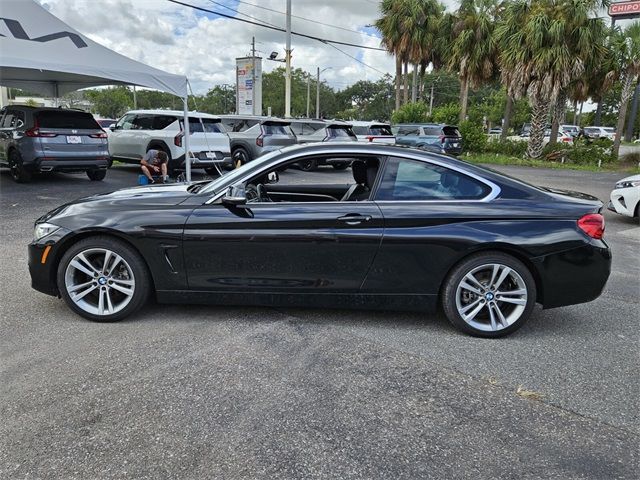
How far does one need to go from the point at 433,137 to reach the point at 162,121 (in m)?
13.4

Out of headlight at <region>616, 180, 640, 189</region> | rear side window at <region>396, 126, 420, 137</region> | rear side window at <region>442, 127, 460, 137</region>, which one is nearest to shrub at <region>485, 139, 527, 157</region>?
rear side window at <region>442, 127, 460, 137</region>

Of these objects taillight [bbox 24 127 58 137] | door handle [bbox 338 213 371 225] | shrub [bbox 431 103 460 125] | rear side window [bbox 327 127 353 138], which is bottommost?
door handle [bbox 338 213 371 225]

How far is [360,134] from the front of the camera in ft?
66.1

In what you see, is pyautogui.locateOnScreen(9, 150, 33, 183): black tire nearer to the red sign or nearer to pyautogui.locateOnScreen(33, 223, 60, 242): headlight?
pyautogui.locateOnScreen(33, 223, 60, 242): headlight

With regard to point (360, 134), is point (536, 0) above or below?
above

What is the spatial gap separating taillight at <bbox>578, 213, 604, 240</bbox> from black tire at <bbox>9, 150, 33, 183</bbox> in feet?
36.7

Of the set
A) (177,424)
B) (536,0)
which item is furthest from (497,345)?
(536,0)

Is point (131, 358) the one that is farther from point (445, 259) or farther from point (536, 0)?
point (536, 0)

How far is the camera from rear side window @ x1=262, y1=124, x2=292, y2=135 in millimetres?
15878

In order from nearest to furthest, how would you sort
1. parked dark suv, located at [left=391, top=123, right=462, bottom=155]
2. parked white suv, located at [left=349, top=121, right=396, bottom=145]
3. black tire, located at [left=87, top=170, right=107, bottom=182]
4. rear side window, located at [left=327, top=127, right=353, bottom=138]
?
black tire, located at [left=87, top=170, right=107, bottom=182]
rear side window, located at [left=327, top=127, right=353, bottom=138]
parked white suv, located at [left=349, top=121, right=396, bottom=145]
parked dark suv, located at [left=391, top=123, right=462, bottom=155]

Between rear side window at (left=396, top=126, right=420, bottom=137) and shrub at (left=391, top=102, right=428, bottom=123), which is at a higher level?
shrub at (left=391, top=102, right=428, bottom=123)

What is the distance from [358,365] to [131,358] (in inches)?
61.7

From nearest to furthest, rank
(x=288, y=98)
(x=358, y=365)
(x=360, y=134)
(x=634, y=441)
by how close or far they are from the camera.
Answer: (x=634, y=441) < (x=358, y=365) < (x=360, y=134) < (x=288, y=98)

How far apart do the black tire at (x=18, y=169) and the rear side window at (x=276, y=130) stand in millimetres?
6810
